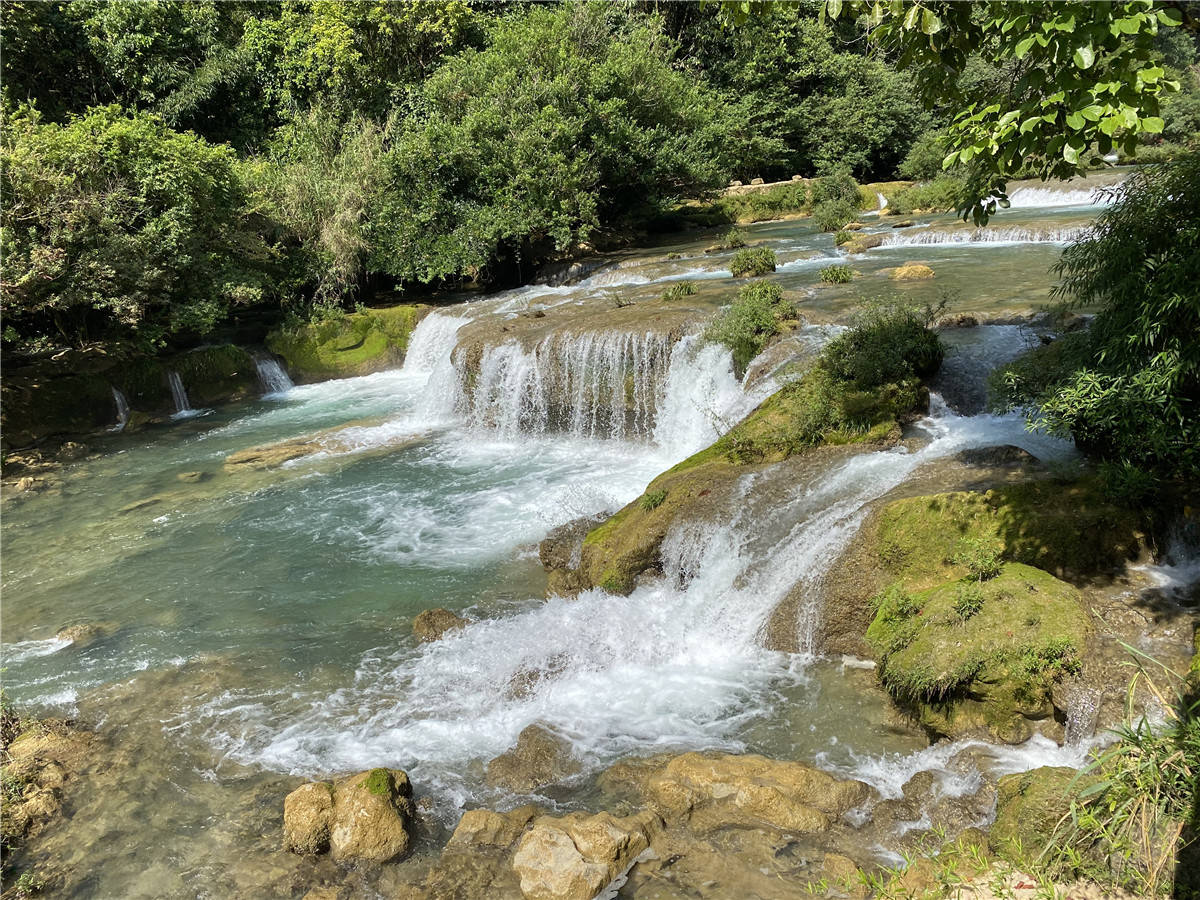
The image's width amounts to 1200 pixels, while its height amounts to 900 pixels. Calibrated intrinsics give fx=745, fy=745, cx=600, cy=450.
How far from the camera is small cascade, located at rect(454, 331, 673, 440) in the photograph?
1293cm

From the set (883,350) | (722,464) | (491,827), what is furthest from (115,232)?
(491,827)

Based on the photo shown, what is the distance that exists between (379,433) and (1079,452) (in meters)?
11.8

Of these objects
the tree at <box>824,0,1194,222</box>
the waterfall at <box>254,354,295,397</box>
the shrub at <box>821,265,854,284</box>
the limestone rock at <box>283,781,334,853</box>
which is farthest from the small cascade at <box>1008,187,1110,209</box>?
the limestone rock at <box>283,781,334,853</box>

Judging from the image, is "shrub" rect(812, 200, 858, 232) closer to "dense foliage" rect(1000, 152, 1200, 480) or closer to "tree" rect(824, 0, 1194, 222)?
"dense foliage" rect(1000, 152, 1200, 480)

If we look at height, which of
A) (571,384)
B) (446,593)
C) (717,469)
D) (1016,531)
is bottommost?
(446,593)

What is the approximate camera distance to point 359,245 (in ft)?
65.8

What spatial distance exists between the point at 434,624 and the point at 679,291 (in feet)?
30.6

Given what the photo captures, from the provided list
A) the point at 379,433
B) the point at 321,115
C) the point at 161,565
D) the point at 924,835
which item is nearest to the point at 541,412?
the point at 379,433

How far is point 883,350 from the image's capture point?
9.38 meters

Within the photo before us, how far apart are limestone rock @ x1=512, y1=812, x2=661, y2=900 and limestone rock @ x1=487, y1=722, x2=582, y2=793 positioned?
2.17 ft

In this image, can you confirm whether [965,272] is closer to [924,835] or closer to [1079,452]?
[1079,452]

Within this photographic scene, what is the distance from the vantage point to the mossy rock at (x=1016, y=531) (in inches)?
249

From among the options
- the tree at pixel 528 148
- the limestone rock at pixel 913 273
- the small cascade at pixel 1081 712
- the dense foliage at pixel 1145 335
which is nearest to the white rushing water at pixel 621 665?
the dense foliage at pixel 1145 335

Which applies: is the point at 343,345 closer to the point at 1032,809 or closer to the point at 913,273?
the point at 913,273
